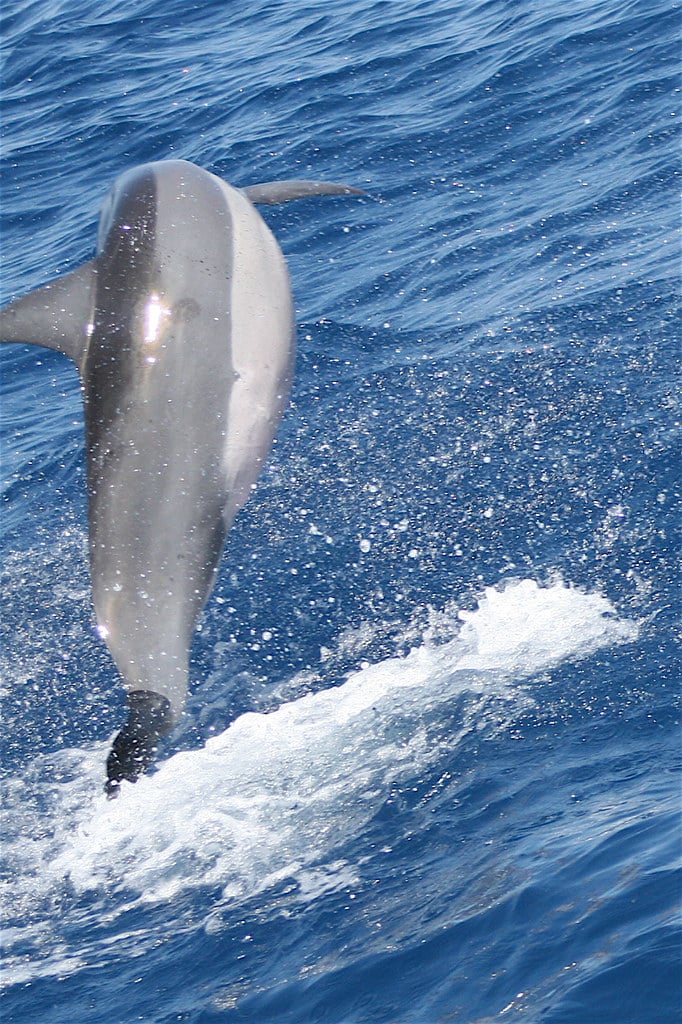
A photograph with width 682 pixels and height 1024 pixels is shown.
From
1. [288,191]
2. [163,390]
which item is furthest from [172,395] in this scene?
[288,191]

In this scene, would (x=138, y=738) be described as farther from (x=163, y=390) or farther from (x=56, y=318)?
(x=56, y=318)

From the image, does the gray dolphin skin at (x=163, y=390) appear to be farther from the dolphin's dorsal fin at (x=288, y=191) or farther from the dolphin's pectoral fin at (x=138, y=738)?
the dolphin's dorsal fin at (x=288, y=191)

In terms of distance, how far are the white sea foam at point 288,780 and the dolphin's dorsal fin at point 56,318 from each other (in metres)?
2.57

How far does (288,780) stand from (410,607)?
5.45 ft

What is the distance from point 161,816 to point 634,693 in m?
2.66

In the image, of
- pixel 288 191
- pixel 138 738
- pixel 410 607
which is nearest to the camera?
pixel 138 738

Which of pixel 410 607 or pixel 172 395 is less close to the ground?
pixel 172 395

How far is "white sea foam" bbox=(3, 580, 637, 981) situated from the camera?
6625mm

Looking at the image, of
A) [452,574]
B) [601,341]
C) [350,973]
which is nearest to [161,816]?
[350,973]

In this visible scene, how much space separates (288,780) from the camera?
23.8 ft

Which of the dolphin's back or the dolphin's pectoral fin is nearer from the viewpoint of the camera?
the dolphin's pectoral fin

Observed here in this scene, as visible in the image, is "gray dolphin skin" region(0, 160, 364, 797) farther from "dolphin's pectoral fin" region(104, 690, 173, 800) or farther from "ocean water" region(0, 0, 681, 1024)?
"ocean water" region(0, 0, 681, 1024)

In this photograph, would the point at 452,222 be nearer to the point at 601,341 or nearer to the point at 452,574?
the point at 601,341

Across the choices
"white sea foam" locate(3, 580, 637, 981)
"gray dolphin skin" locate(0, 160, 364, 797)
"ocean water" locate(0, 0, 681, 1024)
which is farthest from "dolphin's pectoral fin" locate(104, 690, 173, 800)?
"white sea foam" locate(3, 580, 637, 981)
